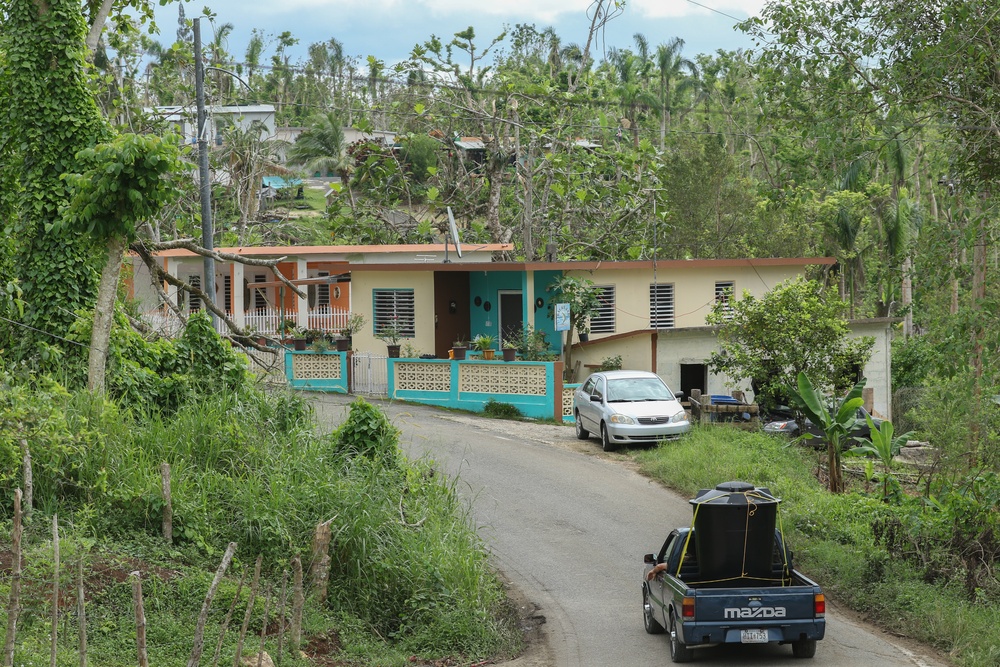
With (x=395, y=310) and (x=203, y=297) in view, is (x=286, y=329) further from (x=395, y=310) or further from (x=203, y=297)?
(x=203, y=297)

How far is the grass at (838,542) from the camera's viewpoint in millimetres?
10773

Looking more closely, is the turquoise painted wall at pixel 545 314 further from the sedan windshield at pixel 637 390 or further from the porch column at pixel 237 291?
the porch column at pixel 237 291

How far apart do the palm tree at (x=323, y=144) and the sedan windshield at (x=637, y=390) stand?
3507 centimetres

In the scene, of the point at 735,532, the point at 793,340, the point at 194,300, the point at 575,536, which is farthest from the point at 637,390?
the point at 194,300

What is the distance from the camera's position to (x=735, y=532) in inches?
392

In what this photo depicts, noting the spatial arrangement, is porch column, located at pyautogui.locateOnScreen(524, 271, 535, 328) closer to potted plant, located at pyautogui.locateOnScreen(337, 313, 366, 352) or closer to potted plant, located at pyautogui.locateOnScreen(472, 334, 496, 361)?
potted plant, located at pyautogui.locateOnScreen(472, 334, 496, 361)

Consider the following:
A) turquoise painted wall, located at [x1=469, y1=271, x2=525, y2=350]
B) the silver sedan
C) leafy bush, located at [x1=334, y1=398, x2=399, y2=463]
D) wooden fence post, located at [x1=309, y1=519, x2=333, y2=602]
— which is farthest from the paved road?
turquoise painted wall, located at [x1=469, y1=271, x2=525, y2=350]

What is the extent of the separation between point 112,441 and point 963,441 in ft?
41.5

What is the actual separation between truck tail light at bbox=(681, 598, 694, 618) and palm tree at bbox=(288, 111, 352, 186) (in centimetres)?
4734

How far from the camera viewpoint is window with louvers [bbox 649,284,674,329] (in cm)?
3022

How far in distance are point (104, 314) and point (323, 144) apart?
44.4 metres

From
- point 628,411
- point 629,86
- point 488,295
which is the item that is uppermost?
point 629,86

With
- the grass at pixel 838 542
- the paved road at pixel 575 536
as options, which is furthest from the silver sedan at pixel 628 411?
the paved road at pixel 575 536

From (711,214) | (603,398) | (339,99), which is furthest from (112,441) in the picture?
(339,99)
